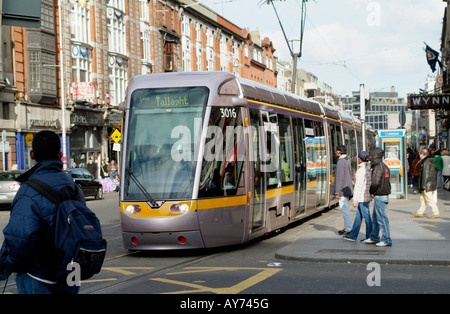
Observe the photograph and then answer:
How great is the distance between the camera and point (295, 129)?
16.4 meters

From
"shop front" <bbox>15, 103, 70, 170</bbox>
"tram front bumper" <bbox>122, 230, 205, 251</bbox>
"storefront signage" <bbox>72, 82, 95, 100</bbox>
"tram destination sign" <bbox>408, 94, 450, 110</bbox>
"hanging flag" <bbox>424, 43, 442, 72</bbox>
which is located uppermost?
"hanging flag" <bbox>424, 43, 442, 72</bbox>

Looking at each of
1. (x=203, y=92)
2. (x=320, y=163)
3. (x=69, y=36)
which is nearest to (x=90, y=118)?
(x=69, y=36)

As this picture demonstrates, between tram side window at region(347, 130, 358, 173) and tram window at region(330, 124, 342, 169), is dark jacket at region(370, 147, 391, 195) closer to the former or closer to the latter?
tram window at region(330, 124, 342, 169)

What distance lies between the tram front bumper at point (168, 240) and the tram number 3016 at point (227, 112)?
2044 mm

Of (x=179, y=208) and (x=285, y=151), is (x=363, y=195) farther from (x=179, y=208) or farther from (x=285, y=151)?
(x=179, y=208)

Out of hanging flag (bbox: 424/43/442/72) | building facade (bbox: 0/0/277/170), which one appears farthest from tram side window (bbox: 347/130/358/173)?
hanging flag (bbox: 424/43/442/72)

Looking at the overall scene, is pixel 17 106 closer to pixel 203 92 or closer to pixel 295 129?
pixel 295 129

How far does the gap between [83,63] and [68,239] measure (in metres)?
41.0

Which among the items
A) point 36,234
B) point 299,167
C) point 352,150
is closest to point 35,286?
point 36,234

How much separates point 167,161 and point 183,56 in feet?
175

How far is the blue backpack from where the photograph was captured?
471 centimetres

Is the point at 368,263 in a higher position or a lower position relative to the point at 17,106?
lower

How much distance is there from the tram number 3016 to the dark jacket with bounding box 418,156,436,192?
6918 millimetres

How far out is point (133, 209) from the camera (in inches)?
461
